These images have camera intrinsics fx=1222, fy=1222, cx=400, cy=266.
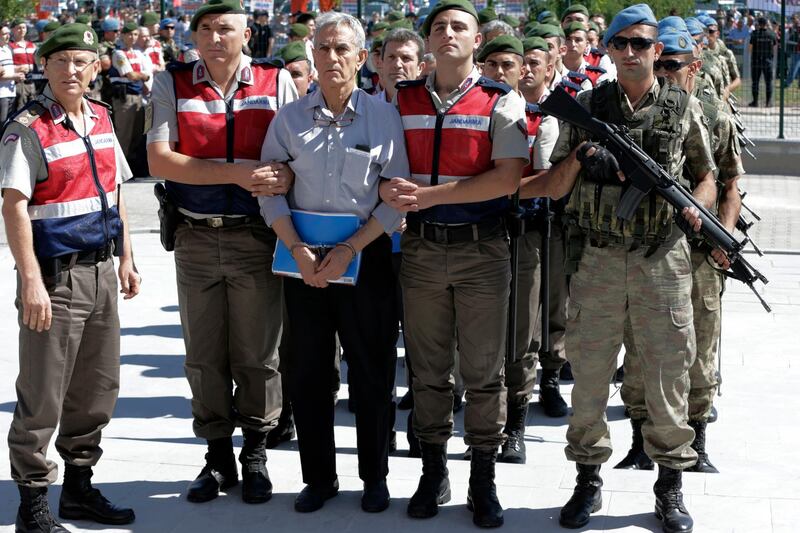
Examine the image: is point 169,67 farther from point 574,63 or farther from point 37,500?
point 574,63

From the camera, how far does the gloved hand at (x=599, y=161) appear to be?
4871mm

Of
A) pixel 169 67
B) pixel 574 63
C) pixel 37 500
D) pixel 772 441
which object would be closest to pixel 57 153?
pixel 169 67

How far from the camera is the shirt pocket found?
5066 millimetres

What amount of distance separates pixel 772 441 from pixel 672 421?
6.05 feet

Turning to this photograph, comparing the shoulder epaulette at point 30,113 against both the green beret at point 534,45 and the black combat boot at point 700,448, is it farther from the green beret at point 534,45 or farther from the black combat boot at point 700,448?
the black combat boot at point 700,448

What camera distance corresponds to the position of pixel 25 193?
4793mm

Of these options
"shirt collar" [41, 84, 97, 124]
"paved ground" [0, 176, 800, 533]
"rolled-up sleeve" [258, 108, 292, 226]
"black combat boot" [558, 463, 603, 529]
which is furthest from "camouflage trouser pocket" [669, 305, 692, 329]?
"shirt collar" [41, 84, 97, 124]

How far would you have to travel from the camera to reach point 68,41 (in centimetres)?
498

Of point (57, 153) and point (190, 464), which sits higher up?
point (57, 153)

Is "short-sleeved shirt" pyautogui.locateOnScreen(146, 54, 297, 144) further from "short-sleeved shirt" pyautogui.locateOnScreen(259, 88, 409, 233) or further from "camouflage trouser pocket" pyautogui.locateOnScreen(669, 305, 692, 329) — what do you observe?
"camouflage trouser pocket" pyautogui.locateOnScreen(669, 305, 692, 329)

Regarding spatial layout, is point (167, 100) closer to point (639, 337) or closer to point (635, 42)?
point (635, 42)

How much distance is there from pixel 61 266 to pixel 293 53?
3541 millimetres

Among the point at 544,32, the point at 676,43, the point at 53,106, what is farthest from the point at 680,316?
the point at 544,32

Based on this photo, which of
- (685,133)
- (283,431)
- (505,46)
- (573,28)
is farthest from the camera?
(573,28)
